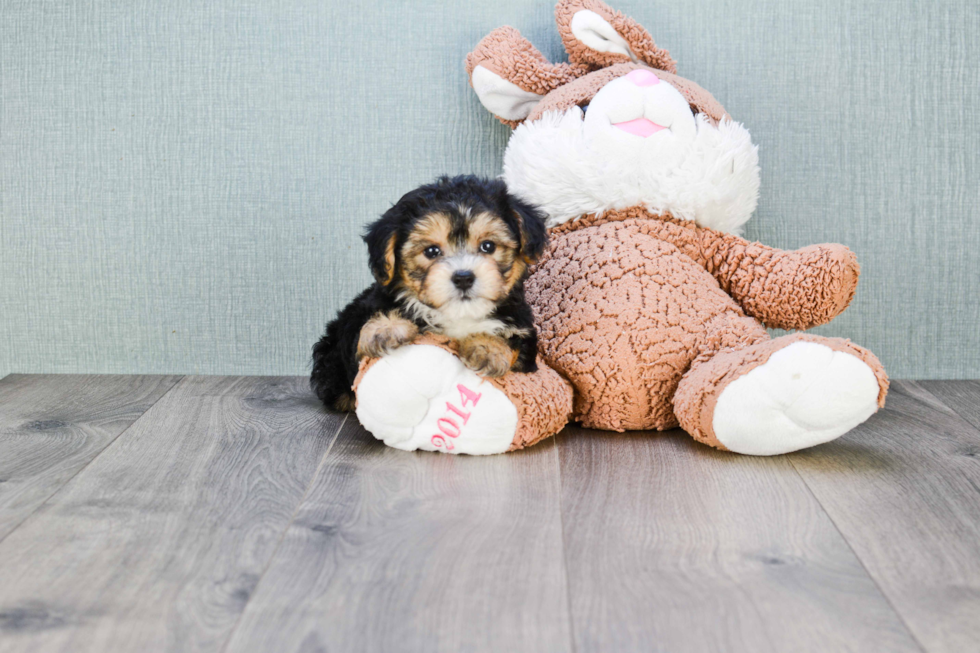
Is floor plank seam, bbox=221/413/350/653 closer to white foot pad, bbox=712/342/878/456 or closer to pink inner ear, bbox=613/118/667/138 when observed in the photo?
white foot pad, bbox=712/342/878/456

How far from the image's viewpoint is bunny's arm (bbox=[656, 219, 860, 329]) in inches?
81.6

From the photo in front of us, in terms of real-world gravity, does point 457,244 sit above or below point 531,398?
above

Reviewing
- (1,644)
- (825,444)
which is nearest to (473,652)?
(1,644)

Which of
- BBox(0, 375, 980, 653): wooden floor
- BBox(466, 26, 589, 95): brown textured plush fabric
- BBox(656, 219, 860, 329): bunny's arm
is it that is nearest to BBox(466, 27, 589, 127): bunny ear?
BBox(466, 26, 589, 95): brown textured plush fabric

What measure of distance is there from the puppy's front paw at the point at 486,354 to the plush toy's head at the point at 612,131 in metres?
0.53

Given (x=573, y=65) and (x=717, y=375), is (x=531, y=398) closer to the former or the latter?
(x=717, y=375)

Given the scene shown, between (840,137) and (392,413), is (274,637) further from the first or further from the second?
(840,137)

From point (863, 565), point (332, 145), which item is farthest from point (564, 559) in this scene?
point (332, 145)

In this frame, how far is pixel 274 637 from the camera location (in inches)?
45.2

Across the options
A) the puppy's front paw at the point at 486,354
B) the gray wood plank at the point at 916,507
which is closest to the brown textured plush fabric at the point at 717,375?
the gray wood plank at the point at 916,507

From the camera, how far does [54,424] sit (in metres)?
2.16

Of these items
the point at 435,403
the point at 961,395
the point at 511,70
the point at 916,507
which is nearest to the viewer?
the point at 916,507

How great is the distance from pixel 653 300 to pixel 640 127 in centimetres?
44

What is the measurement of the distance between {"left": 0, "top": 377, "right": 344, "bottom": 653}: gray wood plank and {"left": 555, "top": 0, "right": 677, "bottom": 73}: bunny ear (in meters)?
1.20
